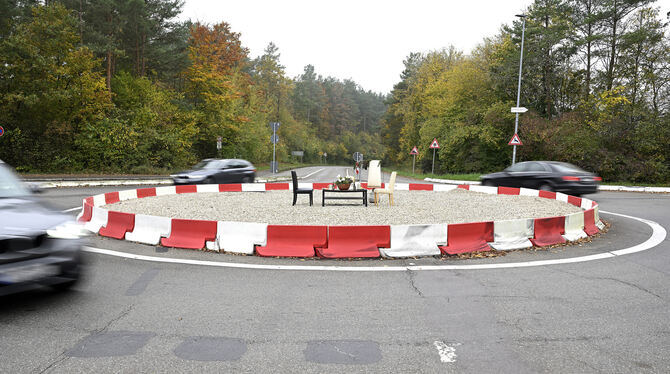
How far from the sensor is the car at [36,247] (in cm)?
367

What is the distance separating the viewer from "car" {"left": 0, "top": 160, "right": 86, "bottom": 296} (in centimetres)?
367

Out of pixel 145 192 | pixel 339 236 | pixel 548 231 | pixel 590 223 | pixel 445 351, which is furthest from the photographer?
pixel 145 192

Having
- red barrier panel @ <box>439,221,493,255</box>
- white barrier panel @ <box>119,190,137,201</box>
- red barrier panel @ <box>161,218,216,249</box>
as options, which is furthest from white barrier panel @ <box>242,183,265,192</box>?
red barrier panel @ <box>439,221,493,255</box>

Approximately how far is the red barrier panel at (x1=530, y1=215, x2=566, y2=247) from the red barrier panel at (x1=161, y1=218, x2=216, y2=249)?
5.64 metres

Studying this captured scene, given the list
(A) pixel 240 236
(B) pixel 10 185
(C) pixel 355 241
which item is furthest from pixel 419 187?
(B) pixel 10 185

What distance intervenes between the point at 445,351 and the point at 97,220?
751 cm

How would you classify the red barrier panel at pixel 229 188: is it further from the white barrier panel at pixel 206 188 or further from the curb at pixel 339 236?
the curb at pixel 339 236

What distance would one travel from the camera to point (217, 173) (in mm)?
18172

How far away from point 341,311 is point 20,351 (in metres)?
2.64

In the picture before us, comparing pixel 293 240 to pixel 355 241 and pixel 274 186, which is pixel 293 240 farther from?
pixel 274 186

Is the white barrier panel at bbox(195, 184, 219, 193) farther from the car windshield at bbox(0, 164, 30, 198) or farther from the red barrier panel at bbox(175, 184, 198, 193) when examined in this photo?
the car windshield at bbox(0, 164, 30, 198)

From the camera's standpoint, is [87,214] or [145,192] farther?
[145,192]

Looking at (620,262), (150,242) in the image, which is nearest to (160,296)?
(150,242)

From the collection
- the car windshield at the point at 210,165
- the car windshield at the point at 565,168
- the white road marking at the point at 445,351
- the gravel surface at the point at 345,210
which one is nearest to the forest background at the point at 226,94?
the car windshield at the point at 210,165
